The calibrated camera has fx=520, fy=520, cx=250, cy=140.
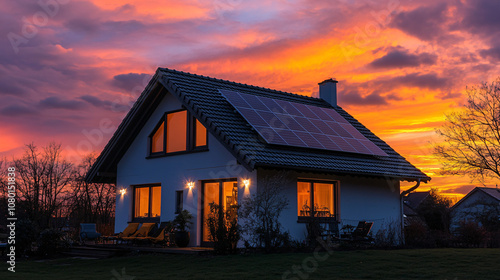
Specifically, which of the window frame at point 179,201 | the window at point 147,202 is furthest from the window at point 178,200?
the window at point 147,202

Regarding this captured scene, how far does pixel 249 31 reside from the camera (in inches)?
714

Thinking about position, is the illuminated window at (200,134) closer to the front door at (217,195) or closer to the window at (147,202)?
the front door at (217,195)

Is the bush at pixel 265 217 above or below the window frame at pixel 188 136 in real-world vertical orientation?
below

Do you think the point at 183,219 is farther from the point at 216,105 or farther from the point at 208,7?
the point at 208,7

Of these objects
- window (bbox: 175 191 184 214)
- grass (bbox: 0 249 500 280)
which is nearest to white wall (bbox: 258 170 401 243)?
grass (bbox: 0 249 500 280)

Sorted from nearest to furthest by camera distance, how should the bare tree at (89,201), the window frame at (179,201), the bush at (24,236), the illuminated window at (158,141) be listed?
the bush at (24,236)
the window frame at (179,201)
the illuminated window at (158,141)
the bare tree at (89,201)

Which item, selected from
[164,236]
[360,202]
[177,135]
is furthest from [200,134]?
[360,202]

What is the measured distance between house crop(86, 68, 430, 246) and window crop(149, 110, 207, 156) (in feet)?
0.12

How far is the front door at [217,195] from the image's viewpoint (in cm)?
1698

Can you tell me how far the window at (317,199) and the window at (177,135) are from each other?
3622mm

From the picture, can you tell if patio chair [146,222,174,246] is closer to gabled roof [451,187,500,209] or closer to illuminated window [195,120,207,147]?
illuminated window [195,120,207,147]

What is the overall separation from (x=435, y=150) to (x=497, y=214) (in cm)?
2023

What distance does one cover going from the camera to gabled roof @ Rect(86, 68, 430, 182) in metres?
15.9

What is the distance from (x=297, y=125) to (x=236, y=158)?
378 centimetres
